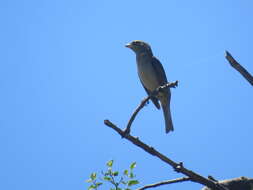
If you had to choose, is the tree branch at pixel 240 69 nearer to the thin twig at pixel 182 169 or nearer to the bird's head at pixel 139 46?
the thin twig at pixel 182 169

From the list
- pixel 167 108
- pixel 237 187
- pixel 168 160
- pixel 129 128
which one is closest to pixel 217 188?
pixel 168 160

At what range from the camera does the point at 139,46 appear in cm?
989

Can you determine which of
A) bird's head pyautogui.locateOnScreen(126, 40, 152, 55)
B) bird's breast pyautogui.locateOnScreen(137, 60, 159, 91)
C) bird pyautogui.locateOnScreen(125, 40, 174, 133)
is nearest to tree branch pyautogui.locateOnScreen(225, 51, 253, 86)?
bird pyautogui.locateOnScreen(125, 40, 174, 133)

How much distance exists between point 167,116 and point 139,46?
2160 mm

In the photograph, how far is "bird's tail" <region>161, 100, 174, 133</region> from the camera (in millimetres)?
8242

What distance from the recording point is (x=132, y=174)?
3.66 metres

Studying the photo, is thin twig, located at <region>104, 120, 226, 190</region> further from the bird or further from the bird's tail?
the bird

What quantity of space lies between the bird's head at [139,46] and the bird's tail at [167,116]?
1.55 m

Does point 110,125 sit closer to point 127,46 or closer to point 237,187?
point 237,187

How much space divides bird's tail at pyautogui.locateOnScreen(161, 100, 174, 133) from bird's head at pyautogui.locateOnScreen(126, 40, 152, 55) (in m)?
1.55

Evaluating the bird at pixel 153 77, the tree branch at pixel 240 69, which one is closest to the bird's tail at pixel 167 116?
the bird at pixel 153 77

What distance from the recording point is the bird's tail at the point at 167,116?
824cm

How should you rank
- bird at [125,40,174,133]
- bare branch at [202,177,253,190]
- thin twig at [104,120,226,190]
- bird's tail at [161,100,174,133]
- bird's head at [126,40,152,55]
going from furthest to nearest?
bird's head at [126,40,152,55] < bird at [125,40,174,133] < bird's tail at [161,100,174,133] < bare branch at [202,177,253,190] < thin twig at [104,120,226,190]

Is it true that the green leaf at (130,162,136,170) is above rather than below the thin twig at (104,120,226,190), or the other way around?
above
